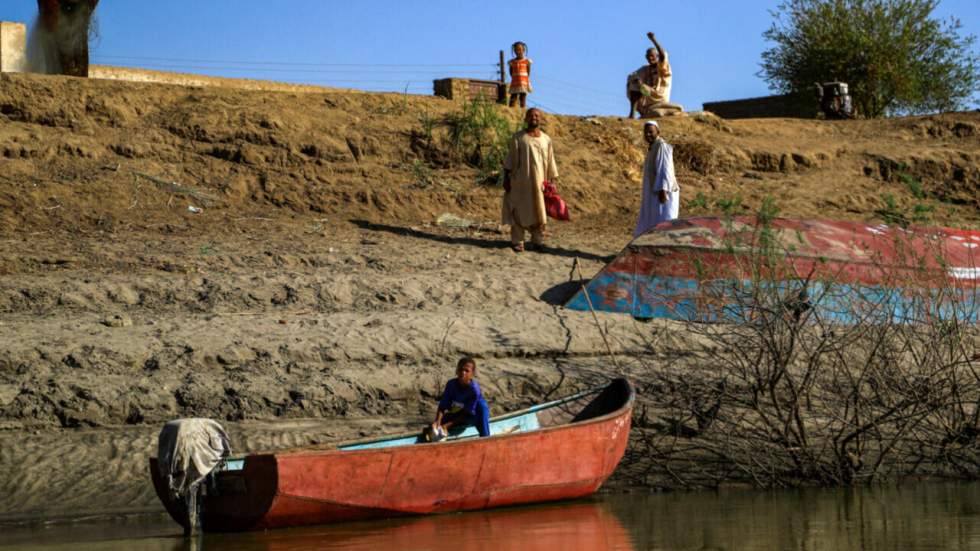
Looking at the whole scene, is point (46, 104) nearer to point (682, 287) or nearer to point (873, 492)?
point (682, 287)

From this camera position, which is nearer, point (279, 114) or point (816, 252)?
point (816, 252)

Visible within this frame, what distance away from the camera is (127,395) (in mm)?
9383

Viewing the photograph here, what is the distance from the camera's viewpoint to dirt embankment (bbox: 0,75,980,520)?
9430 millimetres

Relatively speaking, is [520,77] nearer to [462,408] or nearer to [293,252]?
[293,252]

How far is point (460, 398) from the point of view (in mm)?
8422

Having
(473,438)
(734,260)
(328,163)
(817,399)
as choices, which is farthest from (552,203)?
(473,438)

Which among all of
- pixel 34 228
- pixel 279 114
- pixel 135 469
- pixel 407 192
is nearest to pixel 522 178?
pixel 407 192

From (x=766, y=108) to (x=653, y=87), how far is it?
261 inches

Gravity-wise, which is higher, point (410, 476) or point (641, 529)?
point (410, 476)

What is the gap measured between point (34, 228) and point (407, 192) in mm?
4246

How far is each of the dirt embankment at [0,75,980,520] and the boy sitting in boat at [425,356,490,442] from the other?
1119 mm

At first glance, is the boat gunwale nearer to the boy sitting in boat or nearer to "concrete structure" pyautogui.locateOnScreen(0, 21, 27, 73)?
the boy sitting in boat

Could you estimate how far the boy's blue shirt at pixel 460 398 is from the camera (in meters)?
8.37

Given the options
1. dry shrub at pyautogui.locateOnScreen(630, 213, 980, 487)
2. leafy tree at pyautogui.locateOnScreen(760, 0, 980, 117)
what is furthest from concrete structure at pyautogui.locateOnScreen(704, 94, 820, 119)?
dry shrub at pyautogui.locateOnScreen(630, 213, 980, 487)
